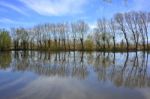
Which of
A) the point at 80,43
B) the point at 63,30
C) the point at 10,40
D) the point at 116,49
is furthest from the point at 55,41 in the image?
the point at 116,49

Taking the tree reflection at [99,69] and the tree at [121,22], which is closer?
the tree reflection at [99,69]

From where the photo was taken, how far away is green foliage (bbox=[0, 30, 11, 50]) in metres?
85.1

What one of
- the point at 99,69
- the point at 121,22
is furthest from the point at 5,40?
the point at 99,69

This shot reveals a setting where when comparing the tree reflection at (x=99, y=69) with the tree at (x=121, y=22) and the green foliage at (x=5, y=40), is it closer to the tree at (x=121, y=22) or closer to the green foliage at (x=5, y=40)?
the tree at (x=121, y=22)

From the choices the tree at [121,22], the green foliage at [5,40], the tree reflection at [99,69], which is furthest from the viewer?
the green foliage at [5,40]

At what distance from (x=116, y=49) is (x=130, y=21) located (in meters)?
11.2

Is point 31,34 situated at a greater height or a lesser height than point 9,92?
greater

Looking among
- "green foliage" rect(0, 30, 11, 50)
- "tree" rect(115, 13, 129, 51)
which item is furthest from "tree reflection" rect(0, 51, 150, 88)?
"green foliage" rect(0, 30, 11, 50)

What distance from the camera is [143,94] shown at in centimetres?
870

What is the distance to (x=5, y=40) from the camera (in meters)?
85.8

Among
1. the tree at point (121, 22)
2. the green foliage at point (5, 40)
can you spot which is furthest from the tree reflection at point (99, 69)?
the green foliage at point (5, 40)

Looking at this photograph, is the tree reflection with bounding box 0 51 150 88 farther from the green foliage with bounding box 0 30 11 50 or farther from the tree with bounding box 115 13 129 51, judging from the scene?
Result: the green foliage with bounding box 0 30 11 50

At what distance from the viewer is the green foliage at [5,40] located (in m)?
85.1

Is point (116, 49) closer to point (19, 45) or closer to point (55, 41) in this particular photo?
point (55, 41)
